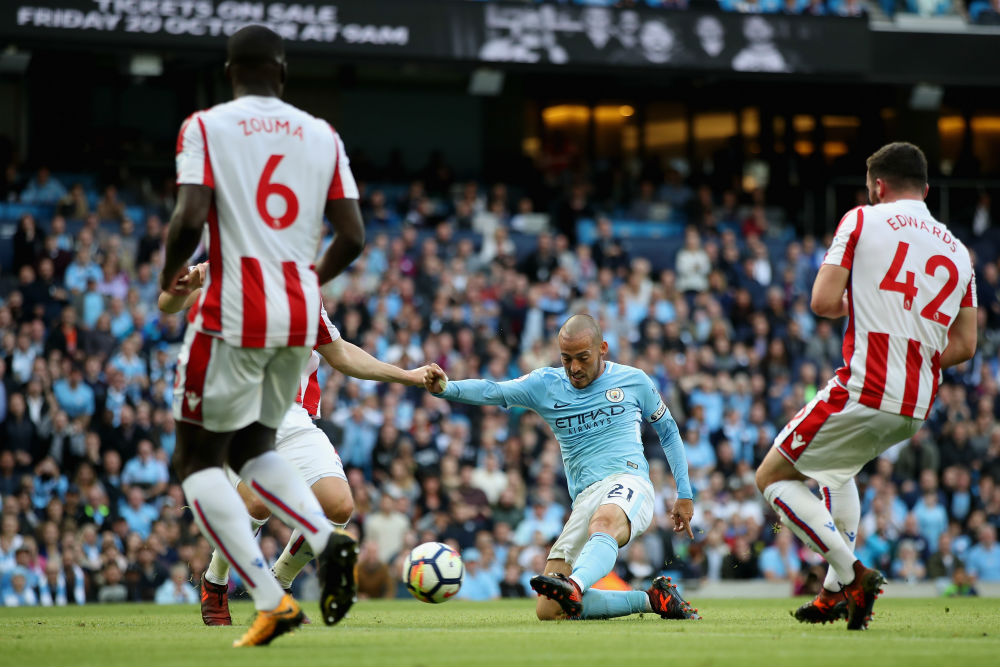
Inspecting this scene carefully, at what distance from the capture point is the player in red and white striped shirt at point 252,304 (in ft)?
20.0

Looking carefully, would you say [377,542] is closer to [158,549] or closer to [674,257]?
[158,549]

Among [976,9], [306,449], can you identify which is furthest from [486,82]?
[306,449]

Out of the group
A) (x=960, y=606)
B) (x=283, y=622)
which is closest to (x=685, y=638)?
(x=283, y=622)

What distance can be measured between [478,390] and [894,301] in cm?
257

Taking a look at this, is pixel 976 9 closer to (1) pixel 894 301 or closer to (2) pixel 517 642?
(1) pixel 894 301

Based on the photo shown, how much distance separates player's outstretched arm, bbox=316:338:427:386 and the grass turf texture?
4.53 ft

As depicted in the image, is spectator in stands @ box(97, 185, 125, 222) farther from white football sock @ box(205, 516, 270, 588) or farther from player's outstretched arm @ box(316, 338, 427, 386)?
player's outstretched arm @ box(316, 338, 427, 386)

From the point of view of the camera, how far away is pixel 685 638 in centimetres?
Result: 686

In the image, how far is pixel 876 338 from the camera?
7262mm

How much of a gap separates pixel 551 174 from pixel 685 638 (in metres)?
19.0

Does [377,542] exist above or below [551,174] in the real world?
below

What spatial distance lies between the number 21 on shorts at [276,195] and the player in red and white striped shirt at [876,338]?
2664mm

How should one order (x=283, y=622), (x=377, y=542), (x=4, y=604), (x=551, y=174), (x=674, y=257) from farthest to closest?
(x=551, y=174) < (x=674, y=257) < (x=377, y=542) < (x=4, y=604) < (x=283, y=622)

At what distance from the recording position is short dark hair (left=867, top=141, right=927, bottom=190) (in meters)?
7.46
